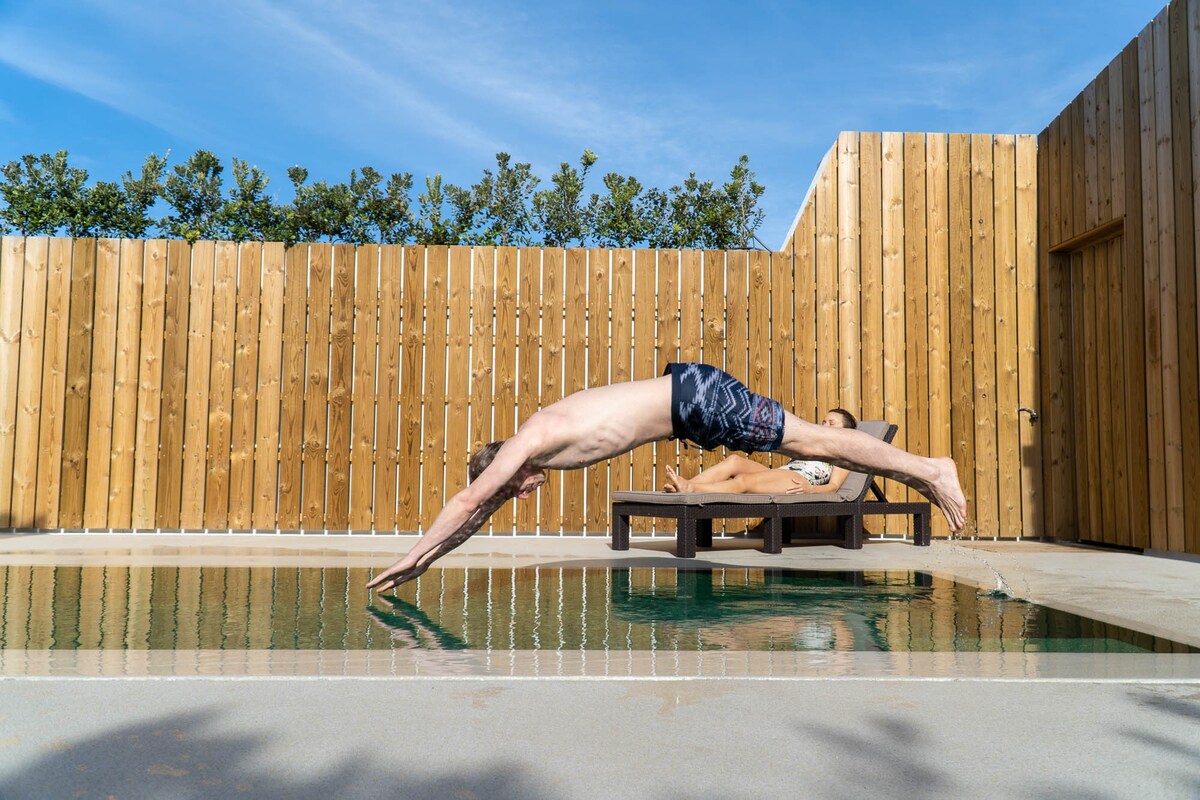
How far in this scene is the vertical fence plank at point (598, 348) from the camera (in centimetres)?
829

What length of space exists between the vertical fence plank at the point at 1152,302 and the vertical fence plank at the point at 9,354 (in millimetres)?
9431

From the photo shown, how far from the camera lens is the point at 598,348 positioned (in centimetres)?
839

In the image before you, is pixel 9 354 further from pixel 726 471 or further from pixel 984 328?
pixel 984 328

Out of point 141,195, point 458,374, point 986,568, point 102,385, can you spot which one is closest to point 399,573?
point 986,568

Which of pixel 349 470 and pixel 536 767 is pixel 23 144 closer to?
pixel 349 470

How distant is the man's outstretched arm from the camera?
3713mm

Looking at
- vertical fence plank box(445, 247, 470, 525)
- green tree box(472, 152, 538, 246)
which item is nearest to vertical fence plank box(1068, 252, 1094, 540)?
vertical fence plank box(445, 247, 470, 525)

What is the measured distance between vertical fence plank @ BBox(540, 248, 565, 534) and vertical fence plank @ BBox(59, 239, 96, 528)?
4084 millimetres

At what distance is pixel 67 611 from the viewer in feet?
12.8

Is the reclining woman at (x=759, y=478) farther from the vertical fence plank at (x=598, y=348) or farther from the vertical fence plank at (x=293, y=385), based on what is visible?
the vertical fence plank at (x=293, y=385)

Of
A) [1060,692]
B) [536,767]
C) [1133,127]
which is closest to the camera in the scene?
Result: [536,767]

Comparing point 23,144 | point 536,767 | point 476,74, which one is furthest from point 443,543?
point 23,144

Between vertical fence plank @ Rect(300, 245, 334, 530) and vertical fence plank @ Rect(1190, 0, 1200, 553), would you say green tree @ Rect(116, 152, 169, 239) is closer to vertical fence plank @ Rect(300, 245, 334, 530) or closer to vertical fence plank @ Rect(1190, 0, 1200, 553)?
vertical fence plank @ Rect(300, 245, 334, 530)

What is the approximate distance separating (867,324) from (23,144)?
16.3m
